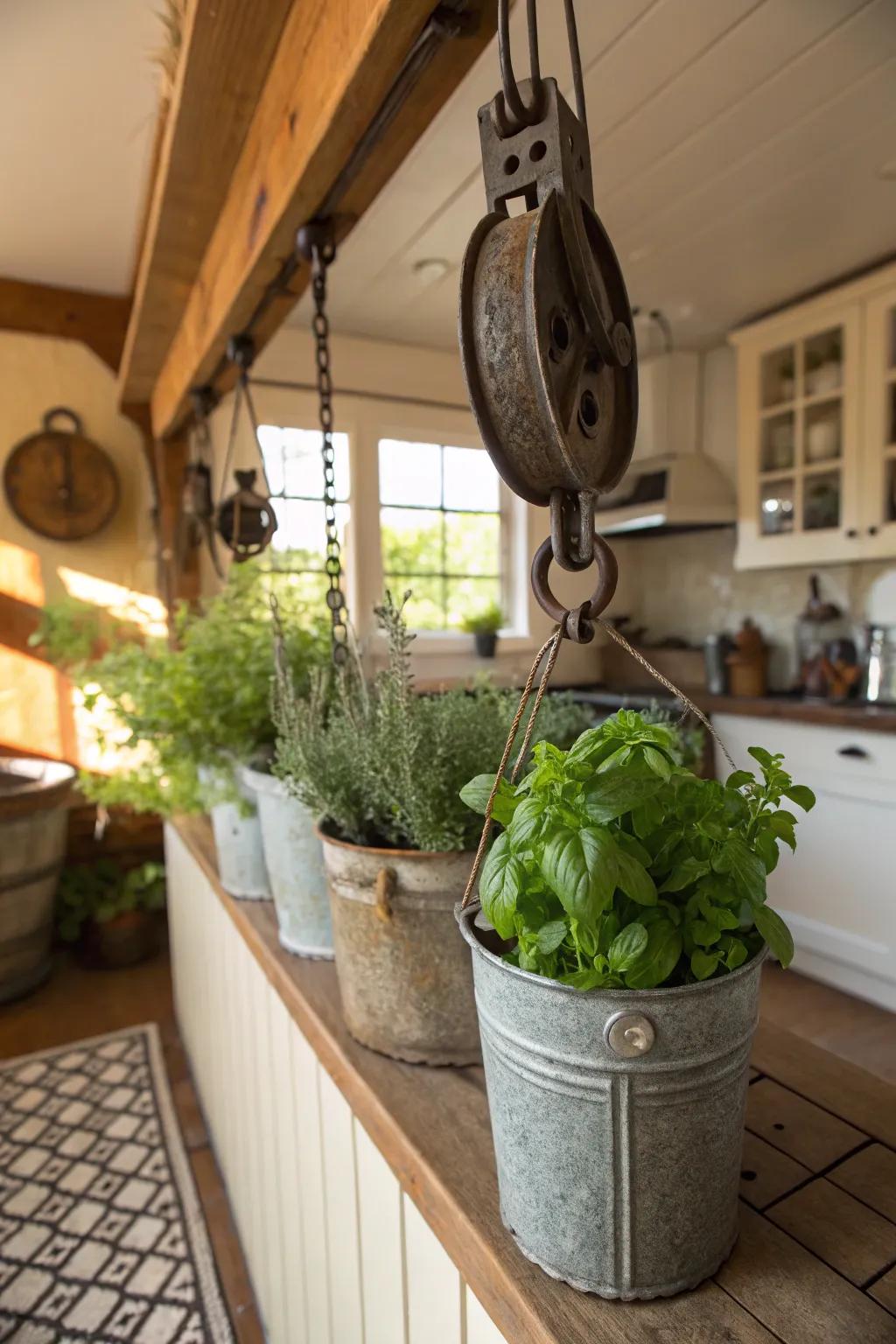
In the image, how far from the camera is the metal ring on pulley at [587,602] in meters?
0.49

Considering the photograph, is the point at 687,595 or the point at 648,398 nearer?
the point at 648,398

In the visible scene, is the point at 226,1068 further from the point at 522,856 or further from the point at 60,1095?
the point at 522,856

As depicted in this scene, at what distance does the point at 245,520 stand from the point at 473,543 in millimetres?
2082

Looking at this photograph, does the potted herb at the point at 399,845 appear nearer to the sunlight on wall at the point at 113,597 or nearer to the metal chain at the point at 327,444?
the metal chain at the point at 327,444

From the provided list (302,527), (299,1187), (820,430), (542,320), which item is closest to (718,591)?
(820,430)

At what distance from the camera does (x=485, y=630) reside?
138 inches

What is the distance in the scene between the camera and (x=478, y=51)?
0.81 m

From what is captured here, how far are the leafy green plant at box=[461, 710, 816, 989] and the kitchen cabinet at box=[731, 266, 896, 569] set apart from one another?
2.60 meters

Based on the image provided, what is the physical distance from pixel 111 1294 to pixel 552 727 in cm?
148

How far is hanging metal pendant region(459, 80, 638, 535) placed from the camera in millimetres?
509

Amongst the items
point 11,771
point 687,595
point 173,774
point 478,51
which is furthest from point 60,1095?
point 687,595

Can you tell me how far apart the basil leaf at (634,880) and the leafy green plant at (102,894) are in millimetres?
2797

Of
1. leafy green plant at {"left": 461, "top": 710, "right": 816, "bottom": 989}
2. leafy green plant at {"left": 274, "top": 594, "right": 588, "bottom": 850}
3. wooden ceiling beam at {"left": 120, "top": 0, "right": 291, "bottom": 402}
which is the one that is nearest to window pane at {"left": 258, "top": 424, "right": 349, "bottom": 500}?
wooden ceiling beam at {"left": 120, "top": 0, "right": 291, "bottom": 402}

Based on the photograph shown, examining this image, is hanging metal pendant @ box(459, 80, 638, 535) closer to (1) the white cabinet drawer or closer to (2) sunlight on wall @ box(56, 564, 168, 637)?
(1) the white cabinet drawer
